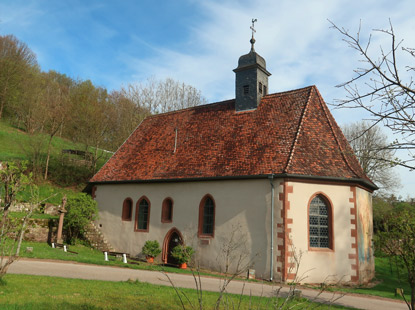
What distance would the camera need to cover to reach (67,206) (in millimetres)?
19547

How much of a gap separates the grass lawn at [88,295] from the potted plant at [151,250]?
7.25 meters

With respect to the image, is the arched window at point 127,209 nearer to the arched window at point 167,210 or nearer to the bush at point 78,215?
the bush at point 78,215

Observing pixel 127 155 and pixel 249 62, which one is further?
pixel 127 155

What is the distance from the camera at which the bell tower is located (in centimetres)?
1883

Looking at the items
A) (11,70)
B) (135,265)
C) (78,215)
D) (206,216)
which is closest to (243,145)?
(206,216)

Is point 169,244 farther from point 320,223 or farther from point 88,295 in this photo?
point 88,295

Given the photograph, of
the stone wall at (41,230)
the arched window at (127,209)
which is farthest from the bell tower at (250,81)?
the stone wall at (41,230)

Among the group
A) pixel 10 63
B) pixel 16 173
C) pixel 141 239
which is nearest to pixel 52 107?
pixel 10 63

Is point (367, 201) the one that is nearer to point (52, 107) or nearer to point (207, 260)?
point (207, 260)

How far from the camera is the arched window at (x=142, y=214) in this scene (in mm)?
18516

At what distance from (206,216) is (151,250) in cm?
340

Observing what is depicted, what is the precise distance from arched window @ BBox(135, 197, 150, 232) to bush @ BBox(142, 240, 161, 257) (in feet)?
5.09

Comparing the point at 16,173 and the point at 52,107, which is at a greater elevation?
the point at 52,107

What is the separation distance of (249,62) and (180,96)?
53.6 ft
